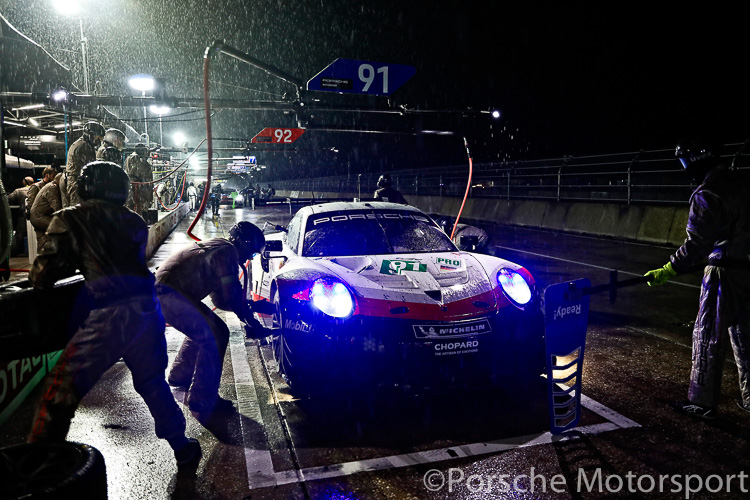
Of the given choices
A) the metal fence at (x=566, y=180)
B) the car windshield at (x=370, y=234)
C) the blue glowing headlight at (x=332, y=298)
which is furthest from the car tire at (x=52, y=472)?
the metal fence at (x=566, y=180)

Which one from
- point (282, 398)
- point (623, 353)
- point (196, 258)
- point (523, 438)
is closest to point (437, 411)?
point (523, 438)

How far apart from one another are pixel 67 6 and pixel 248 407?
19364 mm

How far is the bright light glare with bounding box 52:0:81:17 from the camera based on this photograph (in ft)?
58.5

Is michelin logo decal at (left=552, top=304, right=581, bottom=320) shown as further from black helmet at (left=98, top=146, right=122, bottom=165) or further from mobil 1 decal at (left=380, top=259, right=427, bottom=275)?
black helmet at (left=98, top=146, right=122, bottom=165)

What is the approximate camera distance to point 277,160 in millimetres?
91938

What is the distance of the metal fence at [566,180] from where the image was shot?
700 inches

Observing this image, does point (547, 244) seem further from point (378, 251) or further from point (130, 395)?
point (130, 395)

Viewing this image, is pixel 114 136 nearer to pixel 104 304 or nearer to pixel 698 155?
pixel 104 304

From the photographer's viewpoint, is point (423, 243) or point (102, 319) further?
point (423, 243)

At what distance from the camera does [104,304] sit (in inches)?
122

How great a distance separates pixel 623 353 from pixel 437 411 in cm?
252

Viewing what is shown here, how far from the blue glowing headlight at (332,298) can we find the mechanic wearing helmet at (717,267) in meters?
2.40

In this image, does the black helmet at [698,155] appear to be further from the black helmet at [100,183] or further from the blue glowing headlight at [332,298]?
the black helmet at [100,183]

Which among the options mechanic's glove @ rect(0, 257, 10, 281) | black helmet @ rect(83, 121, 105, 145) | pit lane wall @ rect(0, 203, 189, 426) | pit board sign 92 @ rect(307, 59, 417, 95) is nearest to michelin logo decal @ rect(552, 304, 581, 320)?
pit lane wall @ rect(0, 203, 189, 426)
